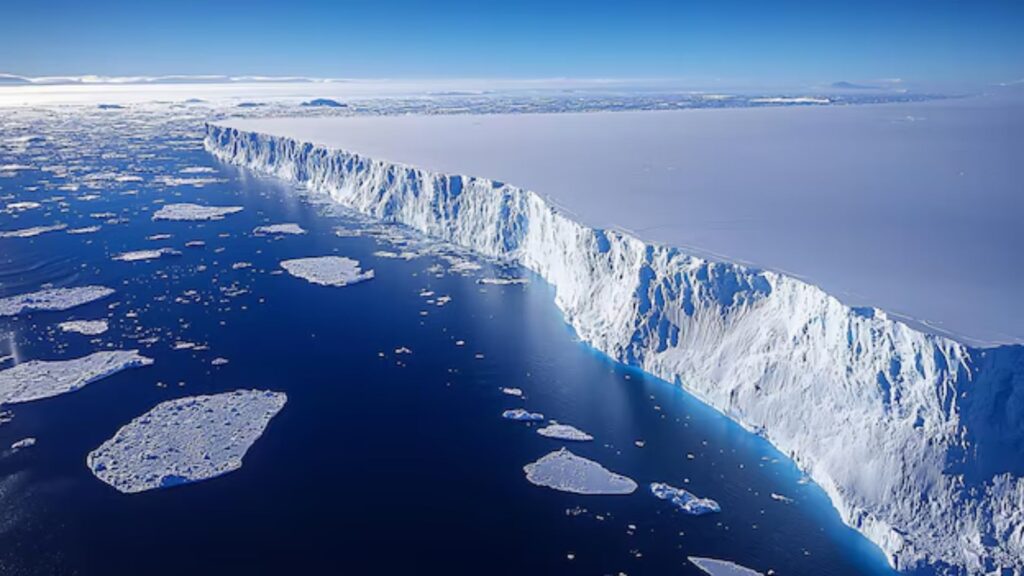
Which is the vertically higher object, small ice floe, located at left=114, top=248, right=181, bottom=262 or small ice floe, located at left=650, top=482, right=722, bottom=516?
small ice floe, located at left=114, top=248, right=181, bottom=262

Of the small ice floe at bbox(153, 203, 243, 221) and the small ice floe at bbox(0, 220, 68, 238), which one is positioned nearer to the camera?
the small ice floe at bbox(0, 220, 68, 238)

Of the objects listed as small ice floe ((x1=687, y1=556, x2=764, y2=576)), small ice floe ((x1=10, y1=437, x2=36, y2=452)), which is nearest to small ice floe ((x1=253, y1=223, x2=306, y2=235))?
small ice floe ((x1=10, y1=437, x2=36, y2=452))

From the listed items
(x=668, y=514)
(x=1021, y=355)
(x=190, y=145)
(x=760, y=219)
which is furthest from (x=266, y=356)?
(x=190, y=145)

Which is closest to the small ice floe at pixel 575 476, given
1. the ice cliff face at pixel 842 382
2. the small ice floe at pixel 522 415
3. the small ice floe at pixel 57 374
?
the small ice floe at pixel 522 415

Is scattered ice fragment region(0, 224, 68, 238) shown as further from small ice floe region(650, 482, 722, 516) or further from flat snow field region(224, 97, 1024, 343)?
small ice floe region(650, 482, 722, 516)

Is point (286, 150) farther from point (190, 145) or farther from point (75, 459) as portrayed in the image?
point (75, 459)

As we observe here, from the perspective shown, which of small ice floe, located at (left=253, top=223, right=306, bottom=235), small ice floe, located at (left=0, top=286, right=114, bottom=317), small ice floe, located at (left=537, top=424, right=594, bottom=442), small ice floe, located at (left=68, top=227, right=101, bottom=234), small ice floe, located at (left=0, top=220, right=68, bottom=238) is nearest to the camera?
small ice floe, located at (left=537, top=424, right=594, bottom=442)

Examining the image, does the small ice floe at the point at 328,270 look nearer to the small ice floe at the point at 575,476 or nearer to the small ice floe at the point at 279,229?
the small ice floe at the point at 279,229
